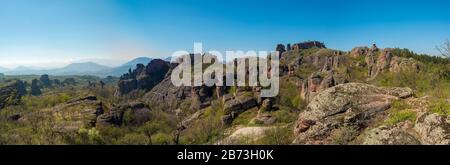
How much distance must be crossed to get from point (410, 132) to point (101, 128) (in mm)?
67642

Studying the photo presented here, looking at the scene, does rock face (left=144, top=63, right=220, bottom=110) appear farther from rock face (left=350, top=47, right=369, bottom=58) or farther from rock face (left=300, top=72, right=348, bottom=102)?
rock face (left=350, top=47, right=369, bottom=58)

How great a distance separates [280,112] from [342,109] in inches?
2586

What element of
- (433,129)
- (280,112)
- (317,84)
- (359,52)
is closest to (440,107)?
(433,129)

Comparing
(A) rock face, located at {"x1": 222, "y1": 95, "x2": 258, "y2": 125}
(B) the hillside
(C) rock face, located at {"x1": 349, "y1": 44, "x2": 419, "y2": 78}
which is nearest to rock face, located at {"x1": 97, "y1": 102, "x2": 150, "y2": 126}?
(B) the hillside

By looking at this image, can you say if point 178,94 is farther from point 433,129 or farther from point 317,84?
point 433,129

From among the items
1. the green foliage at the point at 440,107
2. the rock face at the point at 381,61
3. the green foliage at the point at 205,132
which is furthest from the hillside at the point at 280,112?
the rock face at the point at 381,61

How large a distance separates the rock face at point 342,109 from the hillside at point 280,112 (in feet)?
0.20

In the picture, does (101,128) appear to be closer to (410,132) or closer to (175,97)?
(410,132)

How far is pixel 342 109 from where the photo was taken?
24469 millimetres

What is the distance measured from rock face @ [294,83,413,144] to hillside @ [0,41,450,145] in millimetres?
62

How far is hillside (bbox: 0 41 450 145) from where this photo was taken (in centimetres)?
2150

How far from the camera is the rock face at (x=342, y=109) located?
23.2 m

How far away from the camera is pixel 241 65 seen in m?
170
